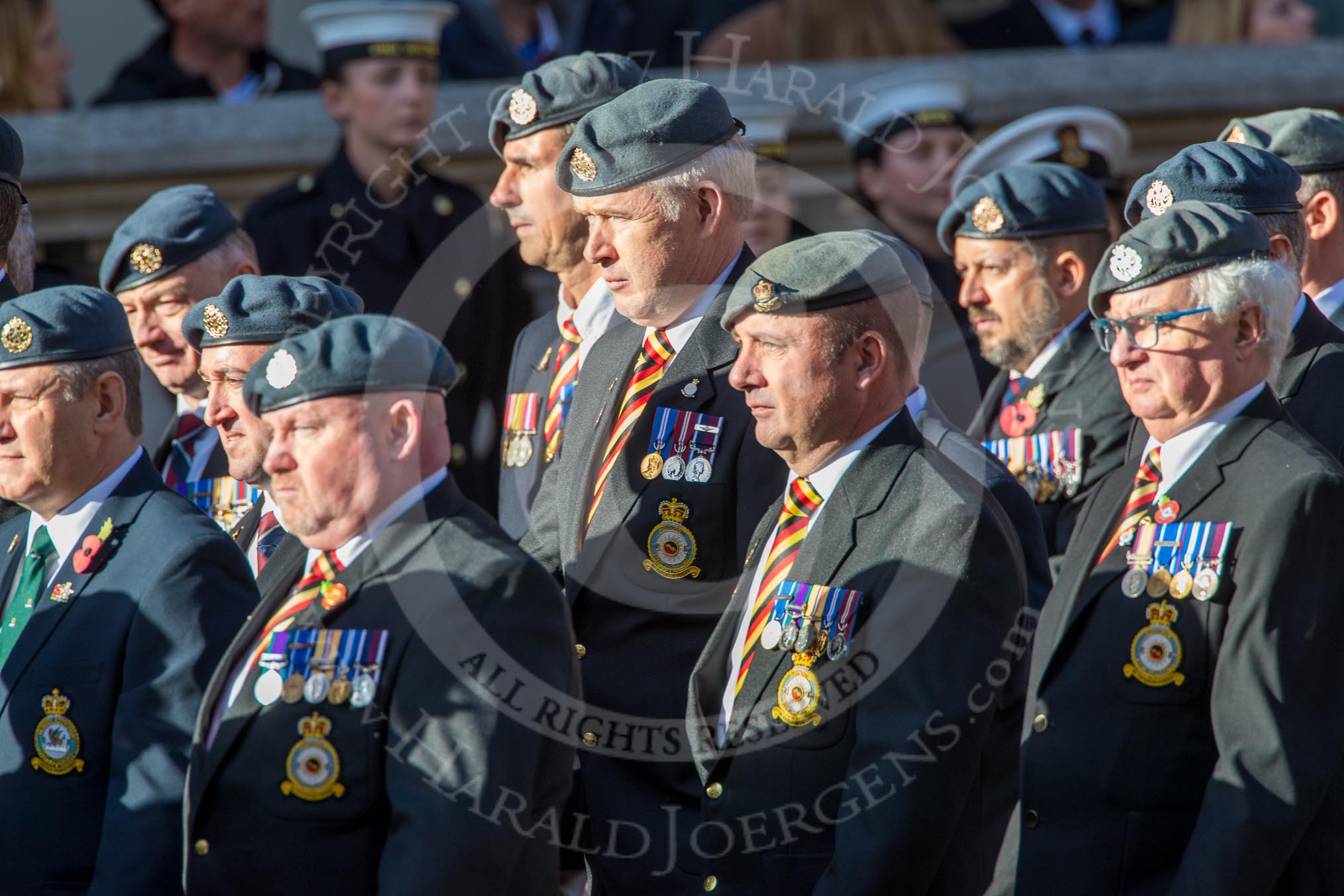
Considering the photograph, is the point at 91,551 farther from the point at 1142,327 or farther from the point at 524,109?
the point at 1142,327

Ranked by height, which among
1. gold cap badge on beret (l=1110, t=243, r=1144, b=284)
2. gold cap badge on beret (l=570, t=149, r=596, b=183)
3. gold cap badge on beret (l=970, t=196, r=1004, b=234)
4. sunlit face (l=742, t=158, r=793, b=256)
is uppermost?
gold cap badge on beret (l=1110, t=243, r=1144, b=284)

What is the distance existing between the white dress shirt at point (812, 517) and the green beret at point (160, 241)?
244 centimetres

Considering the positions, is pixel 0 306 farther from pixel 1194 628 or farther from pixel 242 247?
pixel 1194 628

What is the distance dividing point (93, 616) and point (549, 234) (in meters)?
1.61

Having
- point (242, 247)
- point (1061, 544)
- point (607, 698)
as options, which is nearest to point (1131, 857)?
point (607, 698)

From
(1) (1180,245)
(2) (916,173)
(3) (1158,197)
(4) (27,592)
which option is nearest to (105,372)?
(4) (27,592)

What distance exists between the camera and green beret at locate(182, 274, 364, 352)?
4590 millimetres

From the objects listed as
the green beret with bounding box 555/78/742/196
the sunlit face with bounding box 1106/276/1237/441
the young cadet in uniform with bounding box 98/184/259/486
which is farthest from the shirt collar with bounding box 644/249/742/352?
the young cadet in uniform with bounding box 98/184/259/486

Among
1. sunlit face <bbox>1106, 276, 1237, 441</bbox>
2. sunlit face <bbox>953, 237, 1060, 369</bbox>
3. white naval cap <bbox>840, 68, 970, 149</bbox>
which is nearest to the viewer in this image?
sunlit face <bbox>1106, 276, 1237, 441</bbox>

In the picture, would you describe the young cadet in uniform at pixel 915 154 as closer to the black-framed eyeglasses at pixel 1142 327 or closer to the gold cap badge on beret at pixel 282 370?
the black-framed eyeglasses at pixel 1142 327

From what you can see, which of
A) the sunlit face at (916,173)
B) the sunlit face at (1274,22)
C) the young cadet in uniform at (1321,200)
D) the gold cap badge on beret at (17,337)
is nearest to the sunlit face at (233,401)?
the gold cap badge on beret at (17,337)

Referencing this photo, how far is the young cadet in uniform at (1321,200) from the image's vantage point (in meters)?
4.92

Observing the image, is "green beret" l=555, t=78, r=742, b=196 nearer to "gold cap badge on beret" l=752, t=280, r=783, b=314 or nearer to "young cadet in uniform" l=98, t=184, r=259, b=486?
"gold cap badge on beret" l=752, t=280, r=783, b=314

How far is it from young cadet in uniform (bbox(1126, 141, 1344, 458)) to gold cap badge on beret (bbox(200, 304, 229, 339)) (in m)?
2.07
